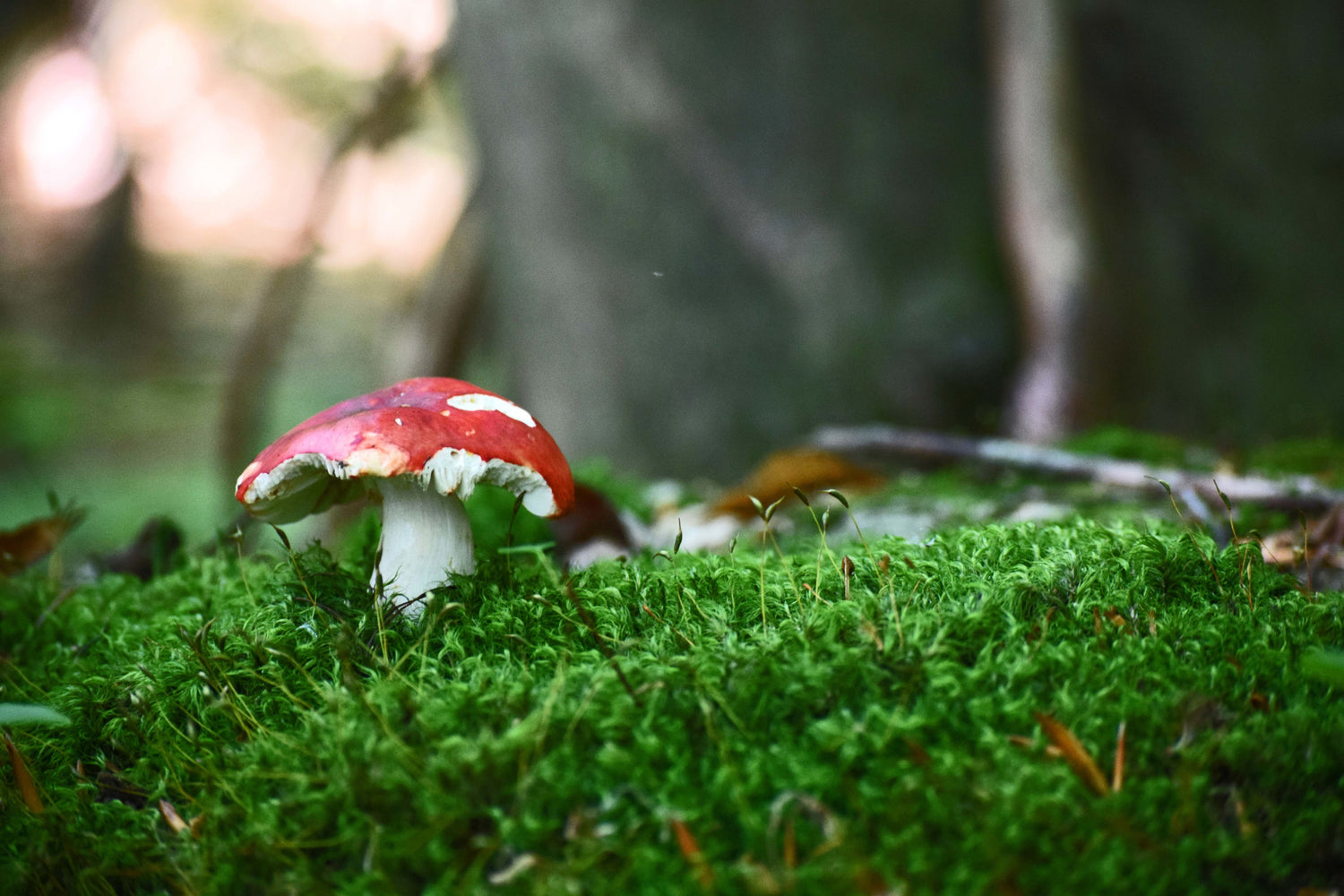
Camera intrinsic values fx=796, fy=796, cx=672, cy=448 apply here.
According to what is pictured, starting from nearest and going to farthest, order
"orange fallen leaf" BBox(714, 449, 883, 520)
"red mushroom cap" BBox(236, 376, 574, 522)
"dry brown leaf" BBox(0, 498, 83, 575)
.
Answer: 1. "red mushroom cap" BBox(236, 376, 574, 522)
2. "dry brown leaf" BBox(0, 498, 83, 575)
3. "orange fallen leaf" BBox(714, 449, 883, 520)

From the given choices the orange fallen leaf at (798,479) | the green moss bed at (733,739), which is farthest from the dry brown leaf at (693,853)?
the orange fallen leaf at (798,479)

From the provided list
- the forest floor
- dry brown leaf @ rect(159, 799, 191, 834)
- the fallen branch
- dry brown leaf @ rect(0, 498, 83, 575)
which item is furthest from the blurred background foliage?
dry brown leaf @ rect(159, 799, 191, 834)

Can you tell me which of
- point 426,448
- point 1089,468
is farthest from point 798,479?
point 426,448

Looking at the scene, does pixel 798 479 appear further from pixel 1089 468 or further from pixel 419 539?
pixel 419 539

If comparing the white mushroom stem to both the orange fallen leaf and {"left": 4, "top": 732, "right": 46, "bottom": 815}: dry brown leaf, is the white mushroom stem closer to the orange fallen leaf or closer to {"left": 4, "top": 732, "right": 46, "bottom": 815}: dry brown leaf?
{"left": 4, "top": 732, "right": 46, "bottom": 815}: dry brown leaf

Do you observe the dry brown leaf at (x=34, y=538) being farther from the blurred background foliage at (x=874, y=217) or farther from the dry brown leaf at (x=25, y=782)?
the blurred background foliage at (x=874, y=217)

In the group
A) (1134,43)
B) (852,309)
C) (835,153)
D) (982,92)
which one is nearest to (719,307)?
(852,309)

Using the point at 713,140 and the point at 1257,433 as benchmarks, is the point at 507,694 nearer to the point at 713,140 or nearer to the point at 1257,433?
the point at 713,140
